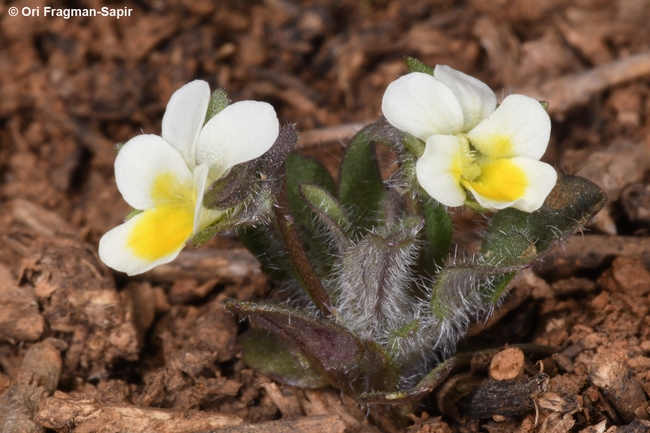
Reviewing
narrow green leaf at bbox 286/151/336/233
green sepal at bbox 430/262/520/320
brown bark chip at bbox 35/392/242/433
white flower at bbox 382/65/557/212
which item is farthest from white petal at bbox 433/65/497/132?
brown bark chip at bbox 35/392/242/433

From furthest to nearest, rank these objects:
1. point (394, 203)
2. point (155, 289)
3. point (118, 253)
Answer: point (155, 289)
point (394, 203)
point (118, 253)

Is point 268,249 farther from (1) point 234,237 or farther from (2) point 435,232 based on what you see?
(1) point 234,237

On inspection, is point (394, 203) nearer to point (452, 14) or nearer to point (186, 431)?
point (186, 431)

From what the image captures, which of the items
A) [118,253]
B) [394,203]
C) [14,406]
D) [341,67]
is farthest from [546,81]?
[14,406]

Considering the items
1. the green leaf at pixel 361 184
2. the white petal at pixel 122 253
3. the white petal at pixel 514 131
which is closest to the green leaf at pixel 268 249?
the green leaf at pixel 361 184

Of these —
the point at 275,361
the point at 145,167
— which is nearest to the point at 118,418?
the point at 275,361

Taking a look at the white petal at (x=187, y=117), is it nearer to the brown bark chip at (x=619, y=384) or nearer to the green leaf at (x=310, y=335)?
the green leaf at (x=310, y=335)

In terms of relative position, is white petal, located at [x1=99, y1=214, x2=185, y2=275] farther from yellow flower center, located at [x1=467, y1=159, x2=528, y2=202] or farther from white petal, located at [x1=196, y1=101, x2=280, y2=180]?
yellow flower center, located at [x1=467, y1=159, x2=528, y2=202]
